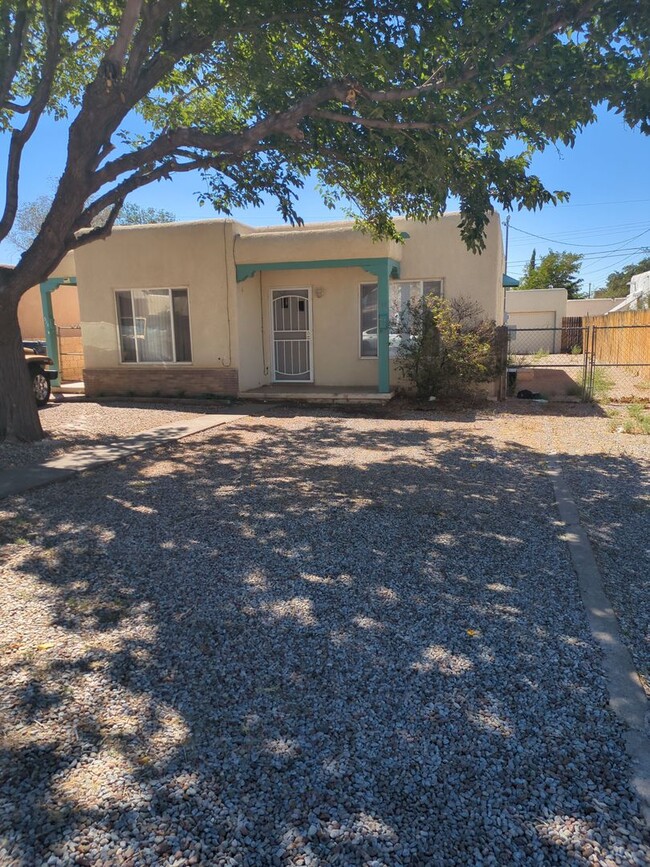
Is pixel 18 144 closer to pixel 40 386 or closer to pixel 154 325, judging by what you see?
pixel 154 325

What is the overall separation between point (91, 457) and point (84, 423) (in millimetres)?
3297

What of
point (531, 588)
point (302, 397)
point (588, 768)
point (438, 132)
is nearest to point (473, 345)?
point (302, 397)

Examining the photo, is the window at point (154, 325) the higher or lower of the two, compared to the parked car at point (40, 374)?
higher

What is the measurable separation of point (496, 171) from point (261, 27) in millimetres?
3618

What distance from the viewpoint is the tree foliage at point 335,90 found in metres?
6.54

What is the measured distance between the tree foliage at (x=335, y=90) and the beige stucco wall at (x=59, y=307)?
143 inches

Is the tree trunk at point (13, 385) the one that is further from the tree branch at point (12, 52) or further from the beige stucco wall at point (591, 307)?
the beige stucco wall at point (591, 307)

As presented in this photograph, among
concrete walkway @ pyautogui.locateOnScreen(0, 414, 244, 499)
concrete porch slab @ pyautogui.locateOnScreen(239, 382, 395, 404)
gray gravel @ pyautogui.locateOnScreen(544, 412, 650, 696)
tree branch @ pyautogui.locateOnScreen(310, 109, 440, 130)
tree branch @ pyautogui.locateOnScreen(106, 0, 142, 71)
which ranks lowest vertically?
gray gravel @ pyautogui.locateOnScreen(544, 412, 650, 696)

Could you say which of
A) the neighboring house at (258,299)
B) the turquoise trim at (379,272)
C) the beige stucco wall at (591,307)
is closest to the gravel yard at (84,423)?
the neighboring house at (258,299)

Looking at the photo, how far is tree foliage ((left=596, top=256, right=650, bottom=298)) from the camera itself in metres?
58.0

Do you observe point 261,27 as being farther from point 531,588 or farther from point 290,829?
point 290,829

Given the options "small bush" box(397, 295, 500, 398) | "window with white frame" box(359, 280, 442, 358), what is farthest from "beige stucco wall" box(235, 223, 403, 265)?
"small bush" box(397, 295, 500, 398)

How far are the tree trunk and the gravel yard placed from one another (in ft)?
0.86

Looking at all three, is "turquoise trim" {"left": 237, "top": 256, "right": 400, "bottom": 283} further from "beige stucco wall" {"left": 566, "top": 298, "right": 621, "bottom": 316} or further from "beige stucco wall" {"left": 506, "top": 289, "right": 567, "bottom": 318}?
"beige stucco wall" {"left": 566, "top": 298, "right": 621, "bottom": 316}
